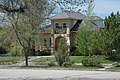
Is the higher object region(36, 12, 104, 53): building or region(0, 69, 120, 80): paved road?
region(36, 12, 104, 53): building

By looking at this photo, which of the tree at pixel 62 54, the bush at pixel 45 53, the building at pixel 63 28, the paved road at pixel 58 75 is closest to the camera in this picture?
the paved road at pixel 58 75

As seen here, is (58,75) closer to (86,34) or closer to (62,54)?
(62,54)

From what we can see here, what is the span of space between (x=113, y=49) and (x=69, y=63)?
9155 mm

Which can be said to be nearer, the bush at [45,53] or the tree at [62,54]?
the tree at [62,54]

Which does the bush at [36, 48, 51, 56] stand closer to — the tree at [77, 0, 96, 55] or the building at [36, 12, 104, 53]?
the building at [36, 12, 104, 53]

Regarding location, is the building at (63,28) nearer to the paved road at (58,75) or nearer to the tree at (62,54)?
the tree at (62,54)

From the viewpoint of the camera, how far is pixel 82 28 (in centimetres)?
5284

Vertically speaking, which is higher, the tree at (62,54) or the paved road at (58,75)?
the tree at (62,54)

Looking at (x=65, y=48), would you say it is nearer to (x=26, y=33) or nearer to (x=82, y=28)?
(x=26, y=33)

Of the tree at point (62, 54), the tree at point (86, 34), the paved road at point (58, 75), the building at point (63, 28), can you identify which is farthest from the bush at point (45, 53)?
the paved road at point (58, 75)

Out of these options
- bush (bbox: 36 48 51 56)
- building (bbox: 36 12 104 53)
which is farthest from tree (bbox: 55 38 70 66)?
building (bbox: 36 12 104 53)

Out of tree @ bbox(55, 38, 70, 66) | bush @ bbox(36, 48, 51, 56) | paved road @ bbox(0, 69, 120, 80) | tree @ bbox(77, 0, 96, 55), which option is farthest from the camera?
bush @ bbox(36, 48, 51, 56)

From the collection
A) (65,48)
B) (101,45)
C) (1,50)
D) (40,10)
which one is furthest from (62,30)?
(40,10)

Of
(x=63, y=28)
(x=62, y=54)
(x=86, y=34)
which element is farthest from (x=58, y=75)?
(x=63, y=28)
